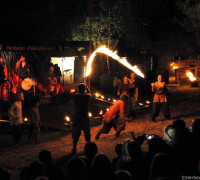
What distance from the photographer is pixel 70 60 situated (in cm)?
2616

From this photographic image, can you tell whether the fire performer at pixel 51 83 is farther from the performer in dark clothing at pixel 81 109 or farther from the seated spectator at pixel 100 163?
the seated spectator at pixel 100 163

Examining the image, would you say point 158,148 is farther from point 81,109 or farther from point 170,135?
point 81,109

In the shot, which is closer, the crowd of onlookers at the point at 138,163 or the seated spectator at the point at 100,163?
the crowd of onlookers at the point at 138,163

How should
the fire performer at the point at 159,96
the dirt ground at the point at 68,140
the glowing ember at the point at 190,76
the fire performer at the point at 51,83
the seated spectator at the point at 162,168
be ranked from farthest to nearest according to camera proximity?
the glowing ember at the point at 190,76, the fire performer at the point at 51,83, the fire performer at the point at 159,96, the dirt ground at the point at 68,140, the seated spectator at the point at 162,168

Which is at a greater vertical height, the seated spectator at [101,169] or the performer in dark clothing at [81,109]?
the performer in dark clothing at [81,109]

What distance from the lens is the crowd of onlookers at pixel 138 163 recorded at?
5.15 metres

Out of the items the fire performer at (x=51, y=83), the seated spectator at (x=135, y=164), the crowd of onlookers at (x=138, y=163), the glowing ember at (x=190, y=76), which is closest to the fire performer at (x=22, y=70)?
the fire performer at (x=51, y=83)

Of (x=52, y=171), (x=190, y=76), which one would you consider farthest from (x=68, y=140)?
(x=190, y=76)

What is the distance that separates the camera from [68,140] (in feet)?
38.1

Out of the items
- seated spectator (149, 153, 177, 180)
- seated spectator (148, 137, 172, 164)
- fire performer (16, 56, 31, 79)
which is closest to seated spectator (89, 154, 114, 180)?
seated spectator (149, 153, 177, 180)

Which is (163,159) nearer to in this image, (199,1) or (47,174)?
(47,174)

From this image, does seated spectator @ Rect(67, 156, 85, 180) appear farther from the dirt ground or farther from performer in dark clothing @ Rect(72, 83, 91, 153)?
performer in dark clothing @ Rect(72, 83, 91, 153)

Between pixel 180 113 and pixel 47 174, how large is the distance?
33.4 feet

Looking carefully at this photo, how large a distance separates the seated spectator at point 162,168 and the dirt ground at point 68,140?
146 inches
